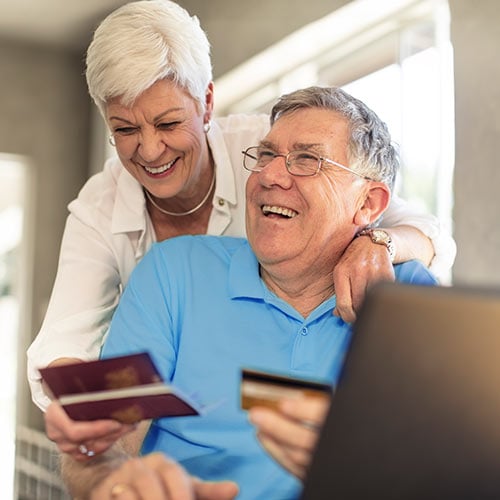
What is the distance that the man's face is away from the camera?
158cm

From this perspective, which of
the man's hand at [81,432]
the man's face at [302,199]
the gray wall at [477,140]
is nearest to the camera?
the man's hand at [81,432]

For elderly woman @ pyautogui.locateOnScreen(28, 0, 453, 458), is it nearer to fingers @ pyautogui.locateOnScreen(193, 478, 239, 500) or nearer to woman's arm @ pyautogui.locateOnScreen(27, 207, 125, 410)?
woman's arm @ pyautogui.locateOnScreen(27, 207, 125, 410)

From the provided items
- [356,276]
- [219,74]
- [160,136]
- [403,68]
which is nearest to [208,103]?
[160,136]

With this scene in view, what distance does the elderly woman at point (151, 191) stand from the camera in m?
1.71

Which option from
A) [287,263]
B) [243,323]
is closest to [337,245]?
[287,263]

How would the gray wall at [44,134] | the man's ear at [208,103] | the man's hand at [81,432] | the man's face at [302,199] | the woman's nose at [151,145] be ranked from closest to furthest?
1. the man's hand at [81,432]
2. the man's face at [302,199]
3. the woman's nose at [151,145]
4. the man's ear at [208,103]
5. the gray wall at [44,134]

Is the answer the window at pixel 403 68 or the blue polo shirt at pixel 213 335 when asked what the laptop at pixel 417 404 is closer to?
the blue polo shirt at pixel 213 335

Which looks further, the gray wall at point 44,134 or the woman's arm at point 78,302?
the gray wall at point 44,134

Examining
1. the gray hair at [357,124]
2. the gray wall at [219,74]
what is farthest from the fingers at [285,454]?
the gray wall at [219,74]

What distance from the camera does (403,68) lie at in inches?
152

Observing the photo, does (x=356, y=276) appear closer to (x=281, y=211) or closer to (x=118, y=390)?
(x=281, y=211)

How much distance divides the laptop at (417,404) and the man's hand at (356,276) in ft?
2.81

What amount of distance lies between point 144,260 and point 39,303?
489 cm

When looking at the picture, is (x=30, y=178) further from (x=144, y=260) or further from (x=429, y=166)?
(x=144, y=260)
